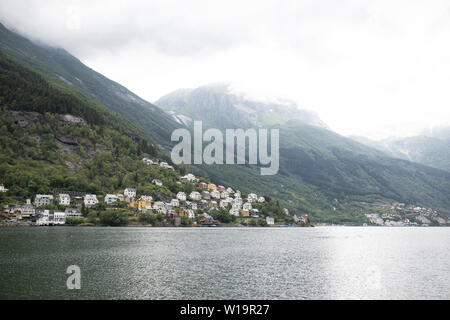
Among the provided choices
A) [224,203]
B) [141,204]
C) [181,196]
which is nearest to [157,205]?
[141,204]

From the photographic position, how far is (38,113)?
152m

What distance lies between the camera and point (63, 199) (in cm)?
11119

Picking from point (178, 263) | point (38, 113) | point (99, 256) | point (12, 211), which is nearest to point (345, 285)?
point (178, 263)

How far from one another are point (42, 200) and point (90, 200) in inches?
545

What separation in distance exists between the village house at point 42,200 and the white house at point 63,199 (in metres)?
2.80

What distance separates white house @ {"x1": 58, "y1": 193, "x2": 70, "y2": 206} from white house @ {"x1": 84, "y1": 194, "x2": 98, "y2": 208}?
5156 mm

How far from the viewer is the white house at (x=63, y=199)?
11069 cm

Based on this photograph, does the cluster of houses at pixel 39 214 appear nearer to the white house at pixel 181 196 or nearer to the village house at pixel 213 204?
the white house at pixel 181 196

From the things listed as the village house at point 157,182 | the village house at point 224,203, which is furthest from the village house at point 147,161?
the village house at point 224,203

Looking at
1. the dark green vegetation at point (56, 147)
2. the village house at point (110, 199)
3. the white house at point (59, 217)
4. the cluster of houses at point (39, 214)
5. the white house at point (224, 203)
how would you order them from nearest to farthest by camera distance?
the cluster of houses at point (39, 214) < the white house at point (59, 217) < the dark green vegetation at point (56, 147) < the village house at point (110, 199) < the white house at point (224, 203)

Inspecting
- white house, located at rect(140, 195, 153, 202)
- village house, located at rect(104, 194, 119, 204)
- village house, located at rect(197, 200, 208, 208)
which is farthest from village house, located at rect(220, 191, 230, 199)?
village house, located at rect(104, 194, 119, 204)

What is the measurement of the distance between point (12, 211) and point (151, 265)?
2712 inches

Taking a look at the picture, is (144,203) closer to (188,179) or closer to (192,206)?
(192,206)

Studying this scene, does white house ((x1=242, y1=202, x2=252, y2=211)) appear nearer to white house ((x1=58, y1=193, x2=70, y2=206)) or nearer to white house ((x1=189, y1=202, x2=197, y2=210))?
white house ((x1=189, y1=202, x2=197, y2=210))
